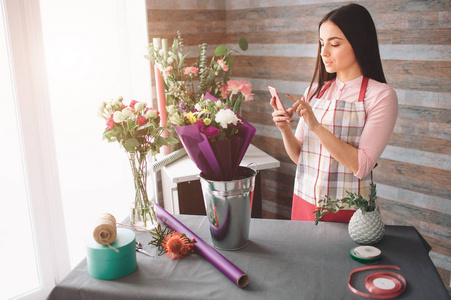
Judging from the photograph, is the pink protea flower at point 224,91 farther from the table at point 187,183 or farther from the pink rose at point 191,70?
the table at point 187,183

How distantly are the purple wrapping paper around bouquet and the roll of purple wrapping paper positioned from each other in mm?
230

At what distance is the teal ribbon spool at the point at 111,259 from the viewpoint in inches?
55.4

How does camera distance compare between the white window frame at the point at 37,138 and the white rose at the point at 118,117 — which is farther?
the white window frame at the point at 37,138

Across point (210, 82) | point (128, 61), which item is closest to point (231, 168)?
point (210, 82)

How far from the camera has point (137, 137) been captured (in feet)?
5.27

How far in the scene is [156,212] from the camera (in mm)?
1797

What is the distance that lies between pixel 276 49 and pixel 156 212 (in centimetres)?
175

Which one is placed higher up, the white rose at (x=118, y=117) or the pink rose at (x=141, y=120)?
the white rose at (x=118, y=117)

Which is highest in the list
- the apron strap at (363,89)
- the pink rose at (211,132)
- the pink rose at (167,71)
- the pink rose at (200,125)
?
the pink rose at (167,71)

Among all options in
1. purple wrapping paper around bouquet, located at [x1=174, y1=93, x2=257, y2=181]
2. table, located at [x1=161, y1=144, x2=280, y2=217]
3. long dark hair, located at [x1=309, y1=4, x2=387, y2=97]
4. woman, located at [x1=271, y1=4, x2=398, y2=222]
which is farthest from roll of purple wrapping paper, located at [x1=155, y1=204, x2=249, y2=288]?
long dark hair, located at [x1=309, y1=4, x2=387, y2=97]

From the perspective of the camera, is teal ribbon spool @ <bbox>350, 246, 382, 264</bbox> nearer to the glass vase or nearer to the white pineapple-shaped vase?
the white pineapple-shaped vase

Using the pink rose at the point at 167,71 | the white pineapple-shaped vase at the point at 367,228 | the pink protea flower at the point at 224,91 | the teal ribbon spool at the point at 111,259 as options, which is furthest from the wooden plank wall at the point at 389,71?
the teal ribbon spool at the point at 111,259

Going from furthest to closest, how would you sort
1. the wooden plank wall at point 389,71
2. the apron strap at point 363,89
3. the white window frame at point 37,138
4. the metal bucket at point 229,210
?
the wooden plank wall at point 389,71 → the white window frame at point 37,138 → the apron strap at point 363,89 → the metal bucket at point 229,210

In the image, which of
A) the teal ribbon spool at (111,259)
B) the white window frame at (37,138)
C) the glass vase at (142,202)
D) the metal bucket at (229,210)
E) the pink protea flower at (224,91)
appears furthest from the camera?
the pink protea flower at (224,91)
